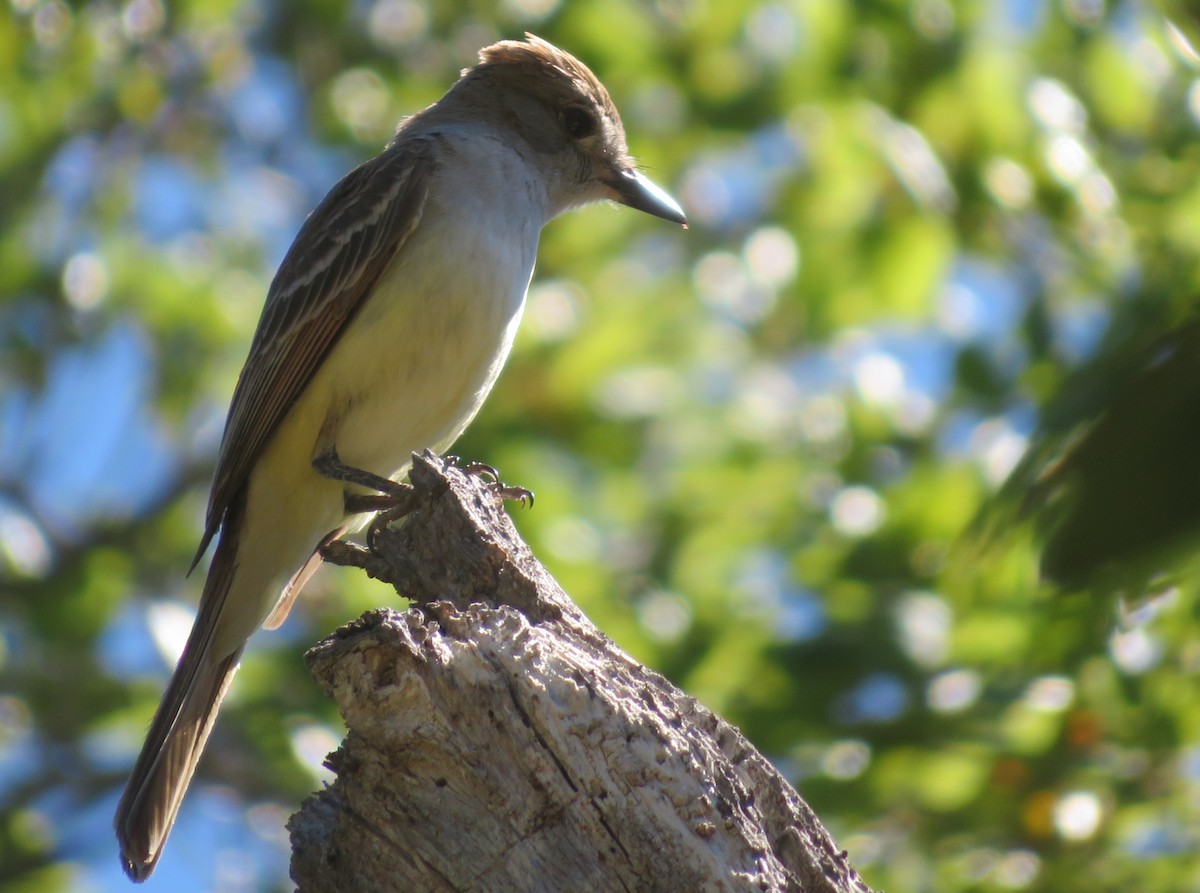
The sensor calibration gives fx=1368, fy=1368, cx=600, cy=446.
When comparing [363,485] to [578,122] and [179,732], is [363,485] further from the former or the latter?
[578,122]

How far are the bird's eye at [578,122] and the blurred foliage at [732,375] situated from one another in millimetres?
1427

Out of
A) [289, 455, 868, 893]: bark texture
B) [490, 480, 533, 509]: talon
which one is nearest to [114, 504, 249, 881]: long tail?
[490, 480, 533, 509]: talon

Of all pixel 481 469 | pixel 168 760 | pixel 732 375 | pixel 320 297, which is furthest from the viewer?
pixel 732 375

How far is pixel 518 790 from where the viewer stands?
2900mm

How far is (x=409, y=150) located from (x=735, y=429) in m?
3.53

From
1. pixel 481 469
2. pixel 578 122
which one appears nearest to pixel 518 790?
pixel 481 469

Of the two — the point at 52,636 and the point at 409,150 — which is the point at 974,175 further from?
the point at 52,636

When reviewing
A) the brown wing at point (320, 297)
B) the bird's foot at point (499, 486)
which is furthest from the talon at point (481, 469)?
the brown wing at point (320, 297)

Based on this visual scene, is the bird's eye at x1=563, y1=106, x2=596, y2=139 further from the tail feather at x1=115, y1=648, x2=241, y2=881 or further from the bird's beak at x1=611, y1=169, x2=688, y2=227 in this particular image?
the tail feather at x1=115, y1=648, x2=241, y2=881

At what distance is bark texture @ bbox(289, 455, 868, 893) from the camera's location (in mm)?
2842

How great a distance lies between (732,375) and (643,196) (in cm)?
341

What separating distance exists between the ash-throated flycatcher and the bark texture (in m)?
2.20

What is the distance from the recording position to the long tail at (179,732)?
476 centimetres

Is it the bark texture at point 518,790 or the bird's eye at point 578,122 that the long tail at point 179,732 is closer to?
the bark texture at point 518,790
